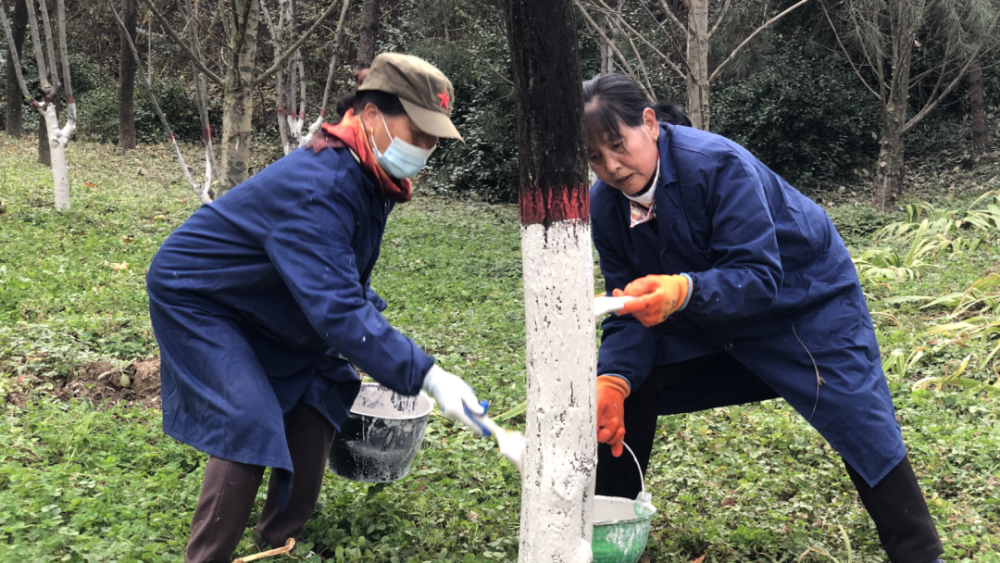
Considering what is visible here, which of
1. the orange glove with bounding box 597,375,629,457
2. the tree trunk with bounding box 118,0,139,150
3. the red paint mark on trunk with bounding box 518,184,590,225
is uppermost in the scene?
the red paint mark on trunk with bounding box 518,184,590,225

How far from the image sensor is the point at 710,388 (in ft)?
9.66

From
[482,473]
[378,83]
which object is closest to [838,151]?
[482,473]

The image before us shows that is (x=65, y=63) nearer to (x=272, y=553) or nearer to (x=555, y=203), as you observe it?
(x=272, y=553)

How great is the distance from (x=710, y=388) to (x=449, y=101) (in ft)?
4.74

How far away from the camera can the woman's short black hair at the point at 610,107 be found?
8.09 ft

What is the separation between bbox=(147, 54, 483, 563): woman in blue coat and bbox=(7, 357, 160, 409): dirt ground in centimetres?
214

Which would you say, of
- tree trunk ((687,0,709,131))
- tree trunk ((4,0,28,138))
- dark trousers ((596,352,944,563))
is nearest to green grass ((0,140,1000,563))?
dark trousers ((596,352,944,563))

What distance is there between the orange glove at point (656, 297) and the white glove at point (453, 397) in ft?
1.69

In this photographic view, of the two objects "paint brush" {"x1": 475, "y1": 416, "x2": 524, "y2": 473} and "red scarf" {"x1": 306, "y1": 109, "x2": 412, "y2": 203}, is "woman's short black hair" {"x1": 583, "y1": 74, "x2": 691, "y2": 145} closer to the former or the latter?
"red scarf" {"x1": 306, "y1": 109, "x2": 412, "y2": 203}

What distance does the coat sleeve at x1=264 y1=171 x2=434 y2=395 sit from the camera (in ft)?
6.91

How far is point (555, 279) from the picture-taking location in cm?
205

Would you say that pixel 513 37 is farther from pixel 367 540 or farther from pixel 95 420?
pixel 95 420

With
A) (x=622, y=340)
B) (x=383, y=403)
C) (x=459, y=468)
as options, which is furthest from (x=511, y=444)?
(x=459, y=468)

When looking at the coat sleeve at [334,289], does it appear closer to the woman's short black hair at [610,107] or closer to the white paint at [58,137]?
the woman's short black hair at [610,107]
